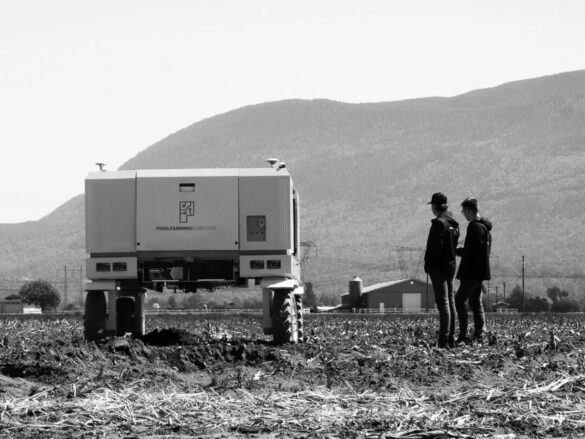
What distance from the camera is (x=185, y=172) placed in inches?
768

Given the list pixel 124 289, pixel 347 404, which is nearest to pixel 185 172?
pixel 124 289

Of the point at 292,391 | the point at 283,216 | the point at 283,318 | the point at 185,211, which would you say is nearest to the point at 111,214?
the point at 185,211

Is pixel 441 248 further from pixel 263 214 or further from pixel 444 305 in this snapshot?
pixel 263 214

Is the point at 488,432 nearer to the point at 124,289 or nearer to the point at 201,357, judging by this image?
the point at 201,357

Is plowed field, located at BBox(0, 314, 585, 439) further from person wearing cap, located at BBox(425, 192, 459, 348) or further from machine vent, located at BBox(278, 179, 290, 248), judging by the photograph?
machine vent, located at BBox(278, 179, 290, 248)

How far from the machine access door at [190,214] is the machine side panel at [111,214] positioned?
14cm

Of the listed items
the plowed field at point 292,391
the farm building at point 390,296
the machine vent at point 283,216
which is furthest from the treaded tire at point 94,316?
the farm building at point 390,296

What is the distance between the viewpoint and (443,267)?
17422mm

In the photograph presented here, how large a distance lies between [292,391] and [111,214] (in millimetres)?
8400

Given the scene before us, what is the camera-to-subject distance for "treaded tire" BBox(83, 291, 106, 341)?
19.3 meters

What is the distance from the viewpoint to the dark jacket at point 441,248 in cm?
1731

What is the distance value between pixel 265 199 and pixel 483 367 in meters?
6.17

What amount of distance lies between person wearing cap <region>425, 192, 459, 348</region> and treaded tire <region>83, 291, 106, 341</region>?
16.2 ft

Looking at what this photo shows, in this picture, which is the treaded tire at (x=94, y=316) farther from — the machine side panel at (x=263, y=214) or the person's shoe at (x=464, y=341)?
the person's shoe at (x=464, y=341)
